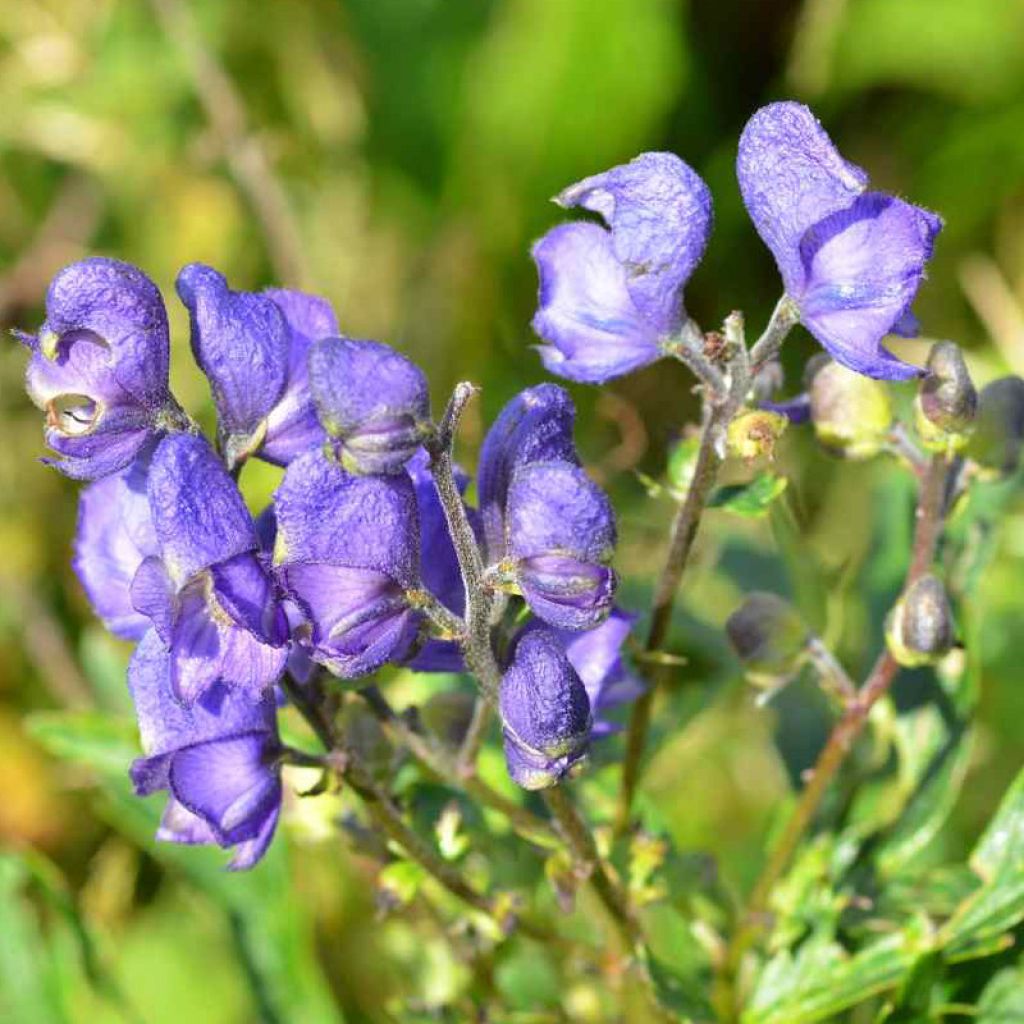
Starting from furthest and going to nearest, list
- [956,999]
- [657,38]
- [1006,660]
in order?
[657,38] < [1006,660] < [956,999]

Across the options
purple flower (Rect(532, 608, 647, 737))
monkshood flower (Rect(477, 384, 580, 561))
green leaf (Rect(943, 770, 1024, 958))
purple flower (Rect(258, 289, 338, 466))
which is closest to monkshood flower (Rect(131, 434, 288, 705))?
purple flower (Rect(258, 289, 338, 466))

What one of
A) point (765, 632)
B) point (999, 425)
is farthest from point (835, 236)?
point (765, 632)

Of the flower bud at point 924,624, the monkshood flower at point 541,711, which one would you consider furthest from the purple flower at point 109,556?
the flower bud at point 924,624

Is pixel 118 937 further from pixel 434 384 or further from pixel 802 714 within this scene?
pixel 802 714

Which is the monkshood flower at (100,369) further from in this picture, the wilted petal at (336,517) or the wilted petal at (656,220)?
the wilted petal at (656,220)

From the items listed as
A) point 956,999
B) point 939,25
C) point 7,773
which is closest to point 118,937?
point 7,773

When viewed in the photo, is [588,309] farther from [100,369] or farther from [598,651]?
[100,369]
